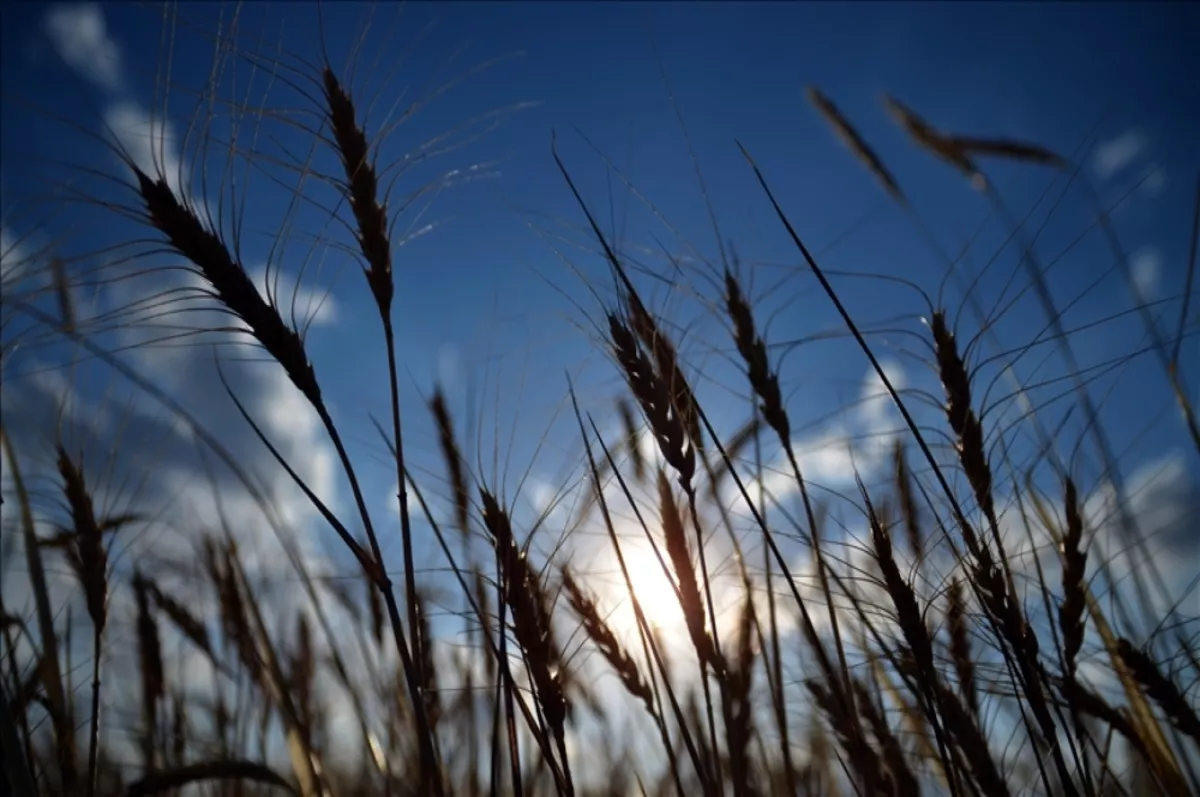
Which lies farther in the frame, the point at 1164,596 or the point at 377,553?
the point at 1164,596

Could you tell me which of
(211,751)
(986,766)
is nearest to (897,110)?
(986,766)

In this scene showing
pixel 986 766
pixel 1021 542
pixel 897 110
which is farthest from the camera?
pixel 897 110

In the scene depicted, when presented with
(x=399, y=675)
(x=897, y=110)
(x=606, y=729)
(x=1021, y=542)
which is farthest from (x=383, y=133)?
(x=606, y=729)

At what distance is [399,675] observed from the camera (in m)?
3.19

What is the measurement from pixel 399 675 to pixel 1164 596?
3065 millimetres

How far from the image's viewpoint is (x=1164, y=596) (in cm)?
284

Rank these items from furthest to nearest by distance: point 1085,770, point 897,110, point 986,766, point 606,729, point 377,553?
point 606,729
point 897,110
point 986,766
point 1085,770
point 377,553

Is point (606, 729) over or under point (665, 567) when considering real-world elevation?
under

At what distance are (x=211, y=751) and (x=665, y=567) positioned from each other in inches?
81.3

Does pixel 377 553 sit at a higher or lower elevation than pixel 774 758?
higher

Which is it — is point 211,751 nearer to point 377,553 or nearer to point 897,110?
point 377,553

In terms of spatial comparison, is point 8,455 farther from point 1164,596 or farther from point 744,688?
point 1164,596

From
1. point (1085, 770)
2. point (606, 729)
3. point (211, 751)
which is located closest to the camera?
point (1085, 770)

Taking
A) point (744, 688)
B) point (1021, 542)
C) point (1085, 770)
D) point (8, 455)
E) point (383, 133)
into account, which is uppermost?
point (383, 133)
